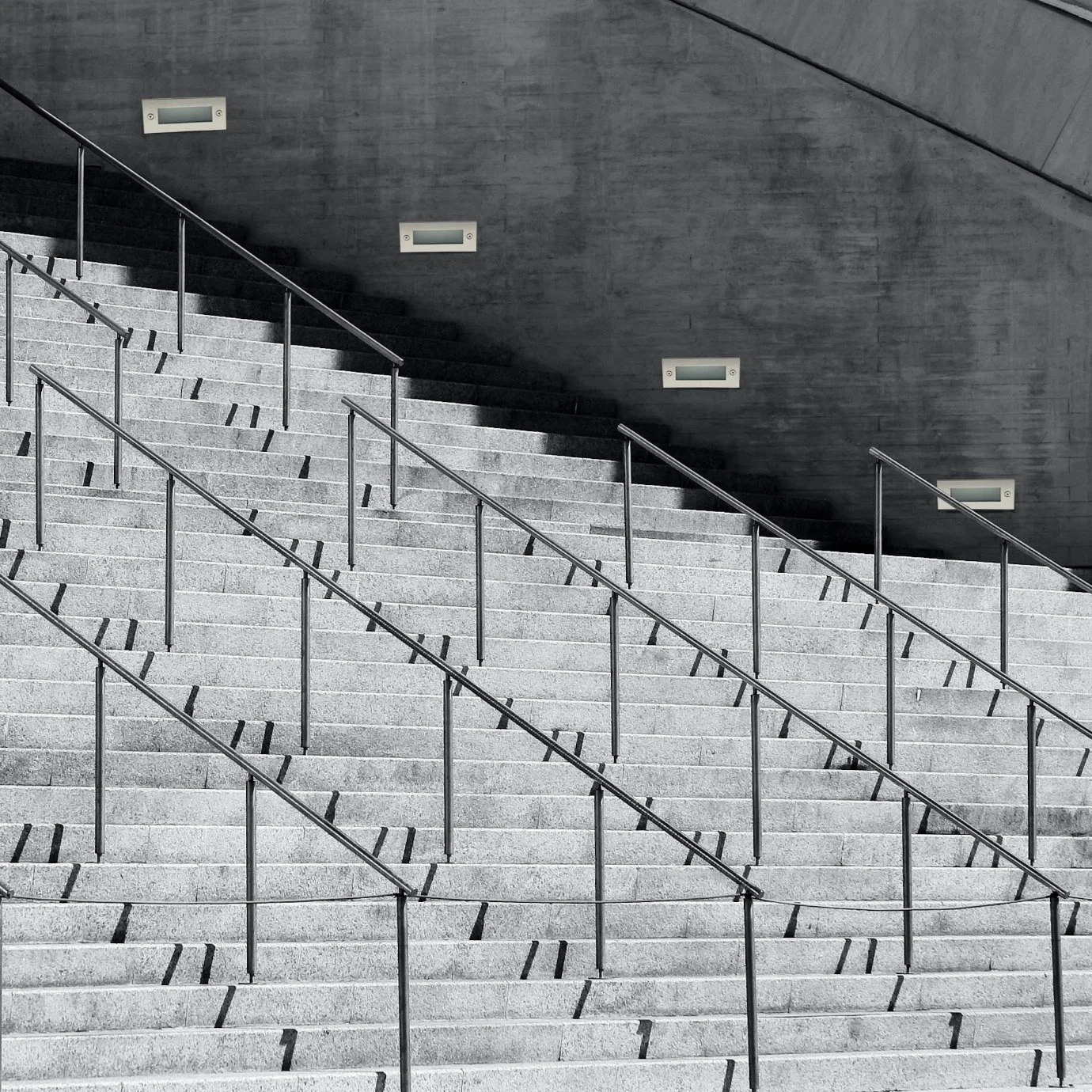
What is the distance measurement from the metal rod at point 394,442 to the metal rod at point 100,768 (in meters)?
3.10

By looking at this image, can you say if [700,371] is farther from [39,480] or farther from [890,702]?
[39,480]

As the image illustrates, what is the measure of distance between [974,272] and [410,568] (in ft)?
17.4

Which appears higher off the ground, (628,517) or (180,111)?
(180,111)

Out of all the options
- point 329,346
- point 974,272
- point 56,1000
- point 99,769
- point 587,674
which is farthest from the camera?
point 974,272

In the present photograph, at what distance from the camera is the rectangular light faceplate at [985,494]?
40.4 ft

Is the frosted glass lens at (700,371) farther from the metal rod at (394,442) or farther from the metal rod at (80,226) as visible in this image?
the metal rod at (80,226)

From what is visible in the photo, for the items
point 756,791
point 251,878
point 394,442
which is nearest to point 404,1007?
point 251,878

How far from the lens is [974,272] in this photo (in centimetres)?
1240

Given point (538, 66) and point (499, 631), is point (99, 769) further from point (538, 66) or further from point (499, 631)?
point (538, 66)

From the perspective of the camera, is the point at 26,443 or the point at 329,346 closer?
Answer: the point at 26,443

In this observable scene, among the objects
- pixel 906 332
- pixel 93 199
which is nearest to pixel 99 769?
pixel 93 199

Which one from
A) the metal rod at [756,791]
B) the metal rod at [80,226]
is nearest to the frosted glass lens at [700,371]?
the metal rod at [80,226]

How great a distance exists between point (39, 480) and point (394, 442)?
2.01 metres

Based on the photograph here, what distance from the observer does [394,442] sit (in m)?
9.34
